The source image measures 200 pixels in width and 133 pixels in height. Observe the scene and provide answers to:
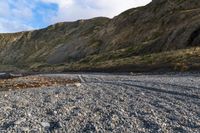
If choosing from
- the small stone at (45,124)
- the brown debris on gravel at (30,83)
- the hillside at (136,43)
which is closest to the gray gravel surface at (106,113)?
the small stone at (45,124)

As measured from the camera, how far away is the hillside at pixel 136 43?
2283 inches

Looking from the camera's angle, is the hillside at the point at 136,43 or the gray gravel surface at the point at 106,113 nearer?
the gray gravel surface at the point at 106,113

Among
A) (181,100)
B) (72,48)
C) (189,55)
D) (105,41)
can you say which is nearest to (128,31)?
(105,41)

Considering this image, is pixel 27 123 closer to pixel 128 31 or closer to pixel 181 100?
pixel 181 100

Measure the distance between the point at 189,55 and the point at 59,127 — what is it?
40852 mm

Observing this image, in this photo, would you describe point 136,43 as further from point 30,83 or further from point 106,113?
point 106,113

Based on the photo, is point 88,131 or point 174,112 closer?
point 88,131

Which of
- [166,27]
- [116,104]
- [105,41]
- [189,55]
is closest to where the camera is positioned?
[116,104]

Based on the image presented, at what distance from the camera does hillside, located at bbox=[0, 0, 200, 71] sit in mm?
58000

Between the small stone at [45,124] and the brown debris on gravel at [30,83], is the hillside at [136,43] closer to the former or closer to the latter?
the brown debris on gravel at [30,83]

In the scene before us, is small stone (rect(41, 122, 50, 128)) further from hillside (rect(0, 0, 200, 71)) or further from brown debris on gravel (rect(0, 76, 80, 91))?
hillside (rect(0, 0, 200, 71))


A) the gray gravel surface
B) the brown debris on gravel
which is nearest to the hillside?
the brown debris on gravel

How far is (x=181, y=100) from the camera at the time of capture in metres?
20.2

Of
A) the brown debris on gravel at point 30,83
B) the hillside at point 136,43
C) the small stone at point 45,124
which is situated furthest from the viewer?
the hillside at point 136,43
